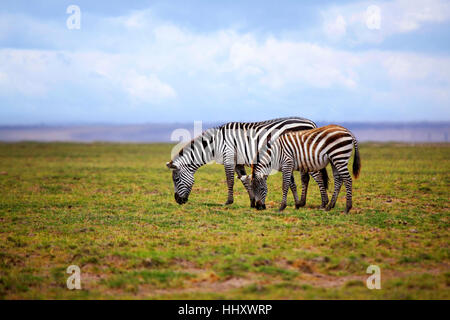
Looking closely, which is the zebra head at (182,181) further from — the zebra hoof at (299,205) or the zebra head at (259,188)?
the zebra hoof at (299,205)

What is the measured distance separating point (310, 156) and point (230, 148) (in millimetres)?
2582

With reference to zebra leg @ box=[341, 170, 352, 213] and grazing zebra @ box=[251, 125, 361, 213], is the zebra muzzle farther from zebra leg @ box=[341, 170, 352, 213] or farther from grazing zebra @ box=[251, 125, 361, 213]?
zebra leg @ box=[341, 170, 352, 213]

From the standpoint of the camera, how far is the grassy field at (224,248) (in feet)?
24.5

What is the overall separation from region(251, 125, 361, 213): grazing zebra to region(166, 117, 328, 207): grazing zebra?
→ 0.67 meters

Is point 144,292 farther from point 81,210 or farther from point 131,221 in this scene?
point 81,210

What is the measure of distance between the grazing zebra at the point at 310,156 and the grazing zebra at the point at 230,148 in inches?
26.3

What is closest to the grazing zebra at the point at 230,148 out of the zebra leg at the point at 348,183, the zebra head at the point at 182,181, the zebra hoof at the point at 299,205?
the zebra head at the point at 182,181

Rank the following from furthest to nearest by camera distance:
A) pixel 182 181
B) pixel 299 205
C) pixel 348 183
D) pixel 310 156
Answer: pixel 182 181 → pixel 299 205 → pixel 310 156 → pixel 348 183

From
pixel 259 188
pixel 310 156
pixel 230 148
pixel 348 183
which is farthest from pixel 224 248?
pixel 230 148

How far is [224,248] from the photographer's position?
9.14 meters

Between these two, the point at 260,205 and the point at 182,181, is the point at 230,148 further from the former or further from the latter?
the point at 260,205

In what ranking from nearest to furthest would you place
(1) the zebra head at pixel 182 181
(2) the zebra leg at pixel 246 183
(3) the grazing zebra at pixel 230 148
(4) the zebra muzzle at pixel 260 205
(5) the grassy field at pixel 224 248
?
(5) the grassy field at pixel 224 248 → (4) the zebra muzzle at pixel 260 205 → (2) the zebra leg at pixel 246 183 → (3) the grazing zebra at pixel 230 148 → (1) the zebra head at pixel 182 181

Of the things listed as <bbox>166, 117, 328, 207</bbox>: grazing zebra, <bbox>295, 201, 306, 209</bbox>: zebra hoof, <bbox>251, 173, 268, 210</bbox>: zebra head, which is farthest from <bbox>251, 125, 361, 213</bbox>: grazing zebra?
<bbox>166, 117, 328, 207</bbox>: grazing zebra


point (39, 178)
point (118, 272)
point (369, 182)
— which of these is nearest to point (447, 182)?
point (369, 182)
